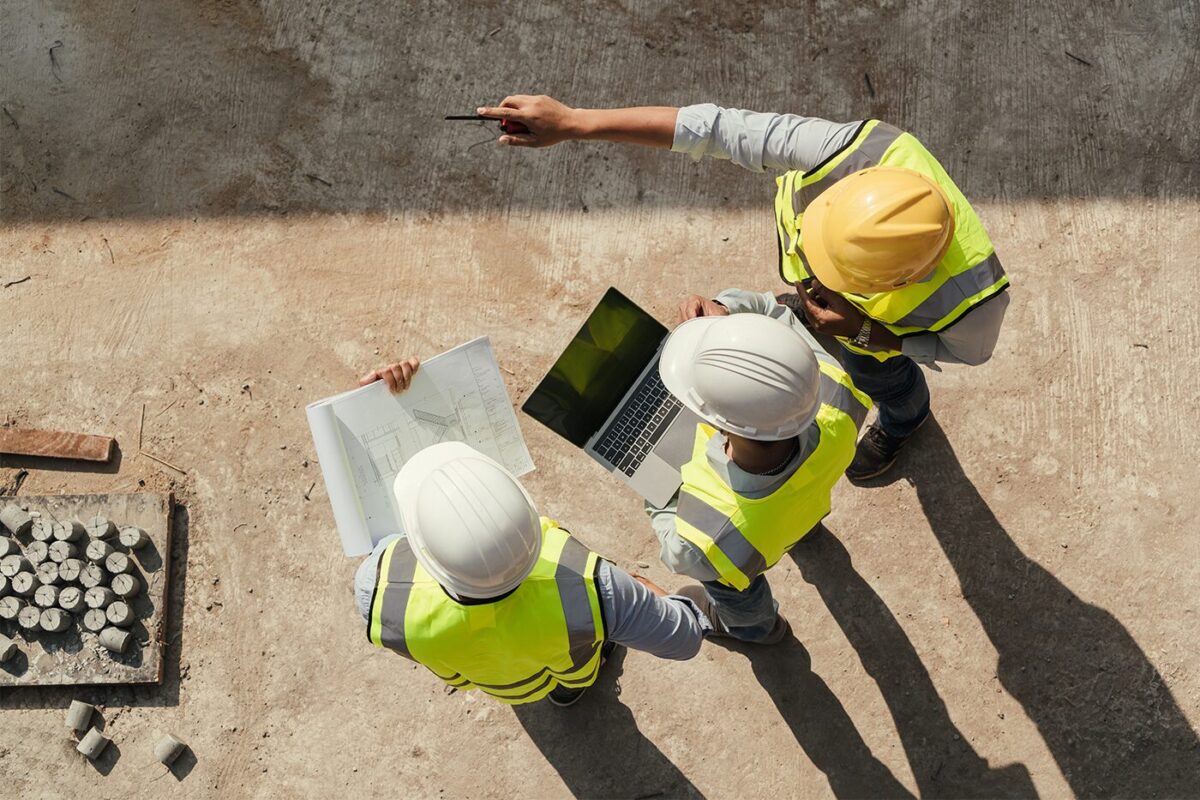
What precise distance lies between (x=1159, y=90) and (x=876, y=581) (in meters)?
2.98

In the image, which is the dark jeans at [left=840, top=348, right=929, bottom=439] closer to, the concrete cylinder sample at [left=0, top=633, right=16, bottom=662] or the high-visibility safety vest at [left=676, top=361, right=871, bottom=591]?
the high-visibility safety vest at [left=676, top=361, right=871, bottom=591]

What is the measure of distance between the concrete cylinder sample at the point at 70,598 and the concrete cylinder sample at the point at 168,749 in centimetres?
73

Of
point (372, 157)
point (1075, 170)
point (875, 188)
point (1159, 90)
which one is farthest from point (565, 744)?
point (1159, 90)

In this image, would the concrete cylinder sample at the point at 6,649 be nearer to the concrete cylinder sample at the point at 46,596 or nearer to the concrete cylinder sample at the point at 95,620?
the concrete cylinder sample at the point at 46,596

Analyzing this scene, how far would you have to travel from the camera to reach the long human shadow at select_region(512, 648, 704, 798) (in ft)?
13.3

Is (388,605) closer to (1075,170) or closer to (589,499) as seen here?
(589,499)

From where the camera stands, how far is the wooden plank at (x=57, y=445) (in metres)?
4.38

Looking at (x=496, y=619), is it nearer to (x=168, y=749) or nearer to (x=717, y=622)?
(x=717, y=622)

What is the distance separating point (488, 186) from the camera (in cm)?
464

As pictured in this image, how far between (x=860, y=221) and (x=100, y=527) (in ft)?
11.9

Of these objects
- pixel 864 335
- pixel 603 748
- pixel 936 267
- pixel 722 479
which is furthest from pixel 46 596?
pixel 936 267

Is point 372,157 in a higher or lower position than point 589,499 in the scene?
higher

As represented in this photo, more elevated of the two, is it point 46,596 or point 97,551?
point 97,551

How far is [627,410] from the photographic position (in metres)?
3.56
